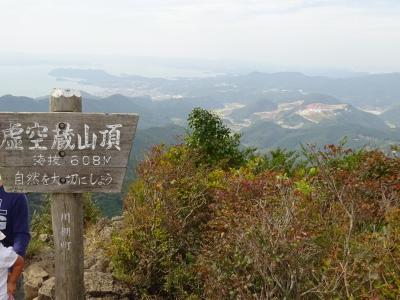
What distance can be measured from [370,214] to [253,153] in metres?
6.63

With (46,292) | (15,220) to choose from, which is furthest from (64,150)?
(46,292)

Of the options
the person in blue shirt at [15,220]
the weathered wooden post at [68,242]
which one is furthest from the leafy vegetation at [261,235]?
the person in blue shirt at [15,220]

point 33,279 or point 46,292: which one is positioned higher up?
point 46,292

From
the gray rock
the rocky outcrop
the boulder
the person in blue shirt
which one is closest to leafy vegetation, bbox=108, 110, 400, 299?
the rocky outcrop

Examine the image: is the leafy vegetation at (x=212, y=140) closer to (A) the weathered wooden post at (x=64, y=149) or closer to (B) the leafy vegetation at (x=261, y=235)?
(B) the leafy vegetation at (x=261, y=235)

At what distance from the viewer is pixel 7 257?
123 inches

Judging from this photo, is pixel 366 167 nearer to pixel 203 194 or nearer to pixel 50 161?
pixel 203 194

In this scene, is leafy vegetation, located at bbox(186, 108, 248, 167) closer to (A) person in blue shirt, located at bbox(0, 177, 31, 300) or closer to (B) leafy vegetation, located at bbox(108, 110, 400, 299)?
(B) leafy vegetation, located at bbox(108, 110, 400, 299)

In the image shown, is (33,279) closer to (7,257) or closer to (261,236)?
(7,257)

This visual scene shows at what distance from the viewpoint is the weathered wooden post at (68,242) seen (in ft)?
10.9

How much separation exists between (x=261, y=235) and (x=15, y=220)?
6.53 ft

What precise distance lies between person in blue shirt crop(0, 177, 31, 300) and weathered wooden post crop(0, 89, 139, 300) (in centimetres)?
16

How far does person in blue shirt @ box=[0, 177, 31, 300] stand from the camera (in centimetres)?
326

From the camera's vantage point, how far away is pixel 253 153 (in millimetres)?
11578
